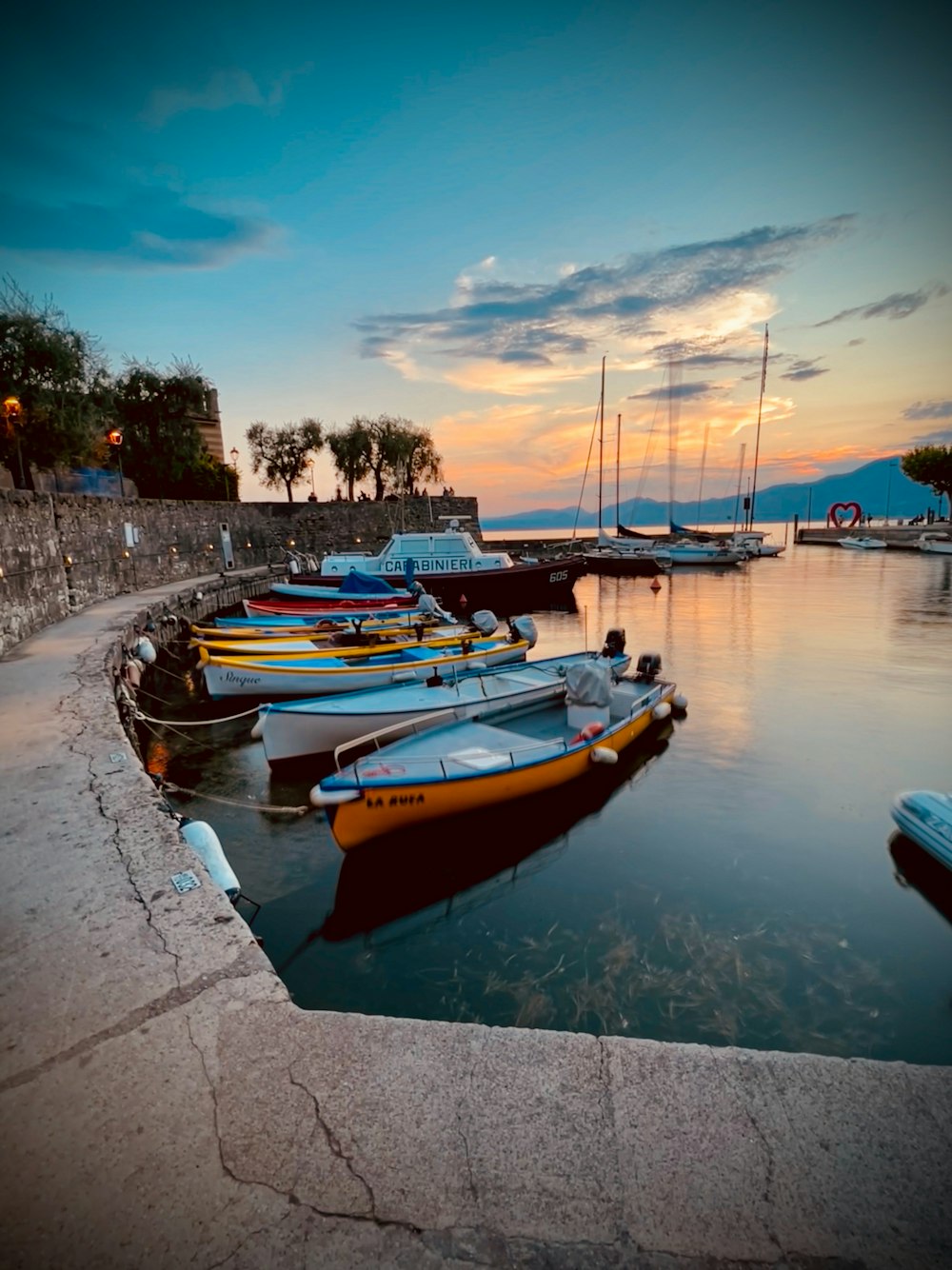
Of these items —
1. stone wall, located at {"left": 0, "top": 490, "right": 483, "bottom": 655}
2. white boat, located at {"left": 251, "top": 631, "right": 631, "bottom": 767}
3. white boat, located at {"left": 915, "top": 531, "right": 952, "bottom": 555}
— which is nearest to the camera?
white boat, located at {"left": 251, "top": 631, "right": 631, "bottom": 767}

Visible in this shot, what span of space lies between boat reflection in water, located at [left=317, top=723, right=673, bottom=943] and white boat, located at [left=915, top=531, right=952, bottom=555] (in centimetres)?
5872

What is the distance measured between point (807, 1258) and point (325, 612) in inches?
731

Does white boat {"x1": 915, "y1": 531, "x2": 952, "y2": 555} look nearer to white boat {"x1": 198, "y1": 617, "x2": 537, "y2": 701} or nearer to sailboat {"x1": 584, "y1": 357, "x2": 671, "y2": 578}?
sailboat {"x1": 584, "y1": 357, "x2": 671, "y2": 578}

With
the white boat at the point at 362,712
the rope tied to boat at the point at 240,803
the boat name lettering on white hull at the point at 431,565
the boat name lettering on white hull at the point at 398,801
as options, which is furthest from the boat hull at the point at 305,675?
the boat name lettering on white hull at the point at 431,565

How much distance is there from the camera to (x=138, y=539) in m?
24.1

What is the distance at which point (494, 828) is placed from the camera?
821 cm

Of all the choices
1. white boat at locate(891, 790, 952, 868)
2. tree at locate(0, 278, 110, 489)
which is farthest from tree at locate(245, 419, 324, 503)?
white boat at locate(891, 790, 952, 868)

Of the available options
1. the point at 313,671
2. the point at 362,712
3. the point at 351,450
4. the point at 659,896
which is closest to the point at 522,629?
the point at 313,671

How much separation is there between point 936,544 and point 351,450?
52.4m

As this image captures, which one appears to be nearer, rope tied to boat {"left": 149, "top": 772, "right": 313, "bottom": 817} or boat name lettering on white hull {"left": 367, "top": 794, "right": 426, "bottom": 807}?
boat name lettering on white hull {"left": 367, "top": 794, "right": 426, "bottom": 807}

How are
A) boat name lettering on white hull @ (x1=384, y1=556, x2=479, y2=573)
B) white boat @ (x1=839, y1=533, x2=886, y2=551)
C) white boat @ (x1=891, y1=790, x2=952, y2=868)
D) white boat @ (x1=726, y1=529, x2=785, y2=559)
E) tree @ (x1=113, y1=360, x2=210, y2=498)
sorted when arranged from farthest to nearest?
white boat @ (x1=839, y1=533, x2=886, y2=551) → white boat @ (x1=726, y1=529, x2=785, y2=559) → tree @ (x1=113, y1=360, x2=210, y2=498) → boat name lettering on white hull @ (x1=384, y1=556, x2=479, y2=573) → white boat @ (x1=891, y1=790, x2=952, y2=868)

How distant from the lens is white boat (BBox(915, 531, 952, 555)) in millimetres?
52156

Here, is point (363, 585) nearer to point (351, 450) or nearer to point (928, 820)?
point (928, 820)

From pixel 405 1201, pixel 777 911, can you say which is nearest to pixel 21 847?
pixel 405 1201
